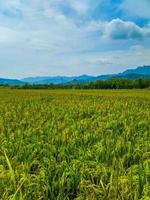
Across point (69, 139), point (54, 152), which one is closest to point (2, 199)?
point (54, 152)

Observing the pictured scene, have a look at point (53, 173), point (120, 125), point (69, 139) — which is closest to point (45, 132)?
point (69, 139)

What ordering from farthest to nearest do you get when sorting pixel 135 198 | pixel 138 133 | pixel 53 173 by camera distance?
1. pixel 138 133
2. pixel 53 173
3. pixel 135 198

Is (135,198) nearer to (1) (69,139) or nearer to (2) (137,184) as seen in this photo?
(2) (137,184)

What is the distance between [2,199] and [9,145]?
10.8 feet

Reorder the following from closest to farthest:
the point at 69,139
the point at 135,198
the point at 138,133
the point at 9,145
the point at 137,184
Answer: the point at 135,198 → the point at 137,184 → the point at 9,145 → the point at 69,139 → the point at 138,133

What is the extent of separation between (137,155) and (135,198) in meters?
2.55

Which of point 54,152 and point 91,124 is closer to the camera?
point 54,152

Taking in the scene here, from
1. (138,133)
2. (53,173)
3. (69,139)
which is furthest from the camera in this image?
(138,133)

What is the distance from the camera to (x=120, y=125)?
39.1 ft

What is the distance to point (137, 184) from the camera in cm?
478

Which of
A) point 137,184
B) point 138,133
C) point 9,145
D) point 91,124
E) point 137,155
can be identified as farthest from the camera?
point 91,124

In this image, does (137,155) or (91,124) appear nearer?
(137,155)

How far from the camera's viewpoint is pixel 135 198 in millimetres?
4371

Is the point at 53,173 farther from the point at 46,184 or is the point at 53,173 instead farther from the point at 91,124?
the point at 91,124
